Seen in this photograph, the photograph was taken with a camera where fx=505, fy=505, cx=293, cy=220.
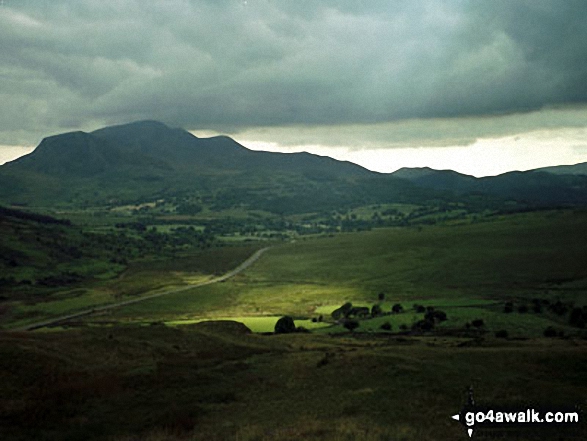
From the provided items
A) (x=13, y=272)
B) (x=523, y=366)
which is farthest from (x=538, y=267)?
(x=13, y=272)

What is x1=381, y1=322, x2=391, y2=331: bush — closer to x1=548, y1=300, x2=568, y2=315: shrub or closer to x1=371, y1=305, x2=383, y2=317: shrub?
x1=371, y1=305, x2=383, y2=317: shrub

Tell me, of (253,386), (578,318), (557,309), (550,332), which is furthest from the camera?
(557,309)

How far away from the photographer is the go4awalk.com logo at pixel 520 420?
29.4m

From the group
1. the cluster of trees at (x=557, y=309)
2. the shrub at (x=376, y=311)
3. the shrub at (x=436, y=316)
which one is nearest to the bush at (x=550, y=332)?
the cluster of trees at (x=557, y=309)

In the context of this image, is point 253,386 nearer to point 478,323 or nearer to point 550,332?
point 550,332

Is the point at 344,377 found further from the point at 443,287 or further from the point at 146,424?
the point at 443,287

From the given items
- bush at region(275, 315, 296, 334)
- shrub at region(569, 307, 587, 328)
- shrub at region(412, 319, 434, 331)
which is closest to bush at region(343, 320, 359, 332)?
bush at region(275, 315, 296, 334)

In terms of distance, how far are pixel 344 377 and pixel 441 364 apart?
9564 millimetres

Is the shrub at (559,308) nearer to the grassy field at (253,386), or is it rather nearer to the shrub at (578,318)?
the shrub at (578,318)

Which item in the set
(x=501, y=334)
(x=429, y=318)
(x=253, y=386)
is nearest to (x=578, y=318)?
(x=501, y=334)

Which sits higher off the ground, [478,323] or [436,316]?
[478,323]

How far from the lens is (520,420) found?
3034 centimetres

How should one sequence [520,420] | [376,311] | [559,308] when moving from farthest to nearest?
[376,311], [559,308], [520,420]

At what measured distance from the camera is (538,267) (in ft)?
625
